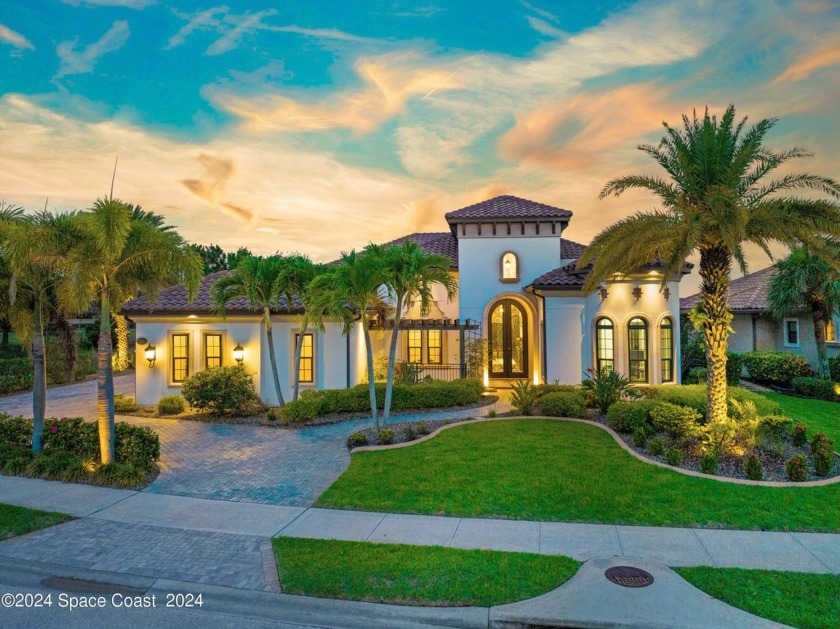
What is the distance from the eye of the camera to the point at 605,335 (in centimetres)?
1734

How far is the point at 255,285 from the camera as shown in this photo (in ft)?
47.0

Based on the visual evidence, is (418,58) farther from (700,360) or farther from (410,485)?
(700,360)

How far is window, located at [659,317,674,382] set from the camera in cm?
1719

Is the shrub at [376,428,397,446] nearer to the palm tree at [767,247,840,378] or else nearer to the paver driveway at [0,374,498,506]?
the paver driveway at [0,374,498,506]

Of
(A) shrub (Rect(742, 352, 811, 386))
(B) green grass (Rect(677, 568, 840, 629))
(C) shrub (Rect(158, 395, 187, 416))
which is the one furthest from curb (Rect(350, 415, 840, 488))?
(A) shrub (Rect(742, 352, 811, 386))

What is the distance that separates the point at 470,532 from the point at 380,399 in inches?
343

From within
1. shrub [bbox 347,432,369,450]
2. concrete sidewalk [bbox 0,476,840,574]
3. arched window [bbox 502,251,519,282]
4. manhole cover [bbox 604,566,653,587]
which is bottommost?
concrete sidewalk [bbox 0,476,840,574]

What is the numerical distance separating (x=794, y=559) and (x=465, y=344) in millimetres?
13265

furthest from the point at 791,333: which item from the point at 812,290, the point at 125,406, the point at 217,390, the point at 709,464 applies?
the point at 125,406

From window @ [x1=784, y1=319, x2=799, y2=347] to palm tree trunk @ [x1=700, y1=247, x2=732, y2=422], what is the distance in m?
15.2

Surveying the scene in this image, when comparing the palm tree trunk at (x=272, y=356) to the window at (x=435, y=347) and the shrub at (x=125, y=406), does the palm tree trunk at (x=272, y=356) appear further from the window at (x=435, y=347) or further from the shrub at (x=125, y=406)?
the window at (x=435, y=347)

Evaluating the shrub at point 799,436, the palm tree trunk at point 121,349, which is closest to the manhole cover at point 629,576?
the shrub at point 799,436

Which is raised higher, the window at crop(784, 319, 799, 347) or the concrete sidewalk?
the window at crop(784, 319, 799, 347)

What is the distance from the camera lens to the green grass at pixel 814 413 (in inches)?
509
